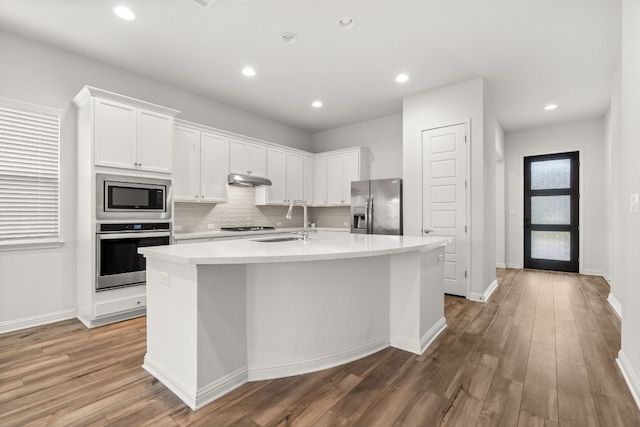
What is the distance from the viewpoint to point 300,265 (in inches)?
83.6

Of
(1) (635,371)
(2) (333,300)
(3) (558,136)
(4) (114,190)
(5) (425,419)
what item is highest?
(3) (558,136)

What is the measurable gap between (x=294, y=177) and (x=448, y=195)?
2.81 m

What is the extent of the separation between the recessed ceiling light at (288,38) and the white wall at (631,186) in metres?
2.62

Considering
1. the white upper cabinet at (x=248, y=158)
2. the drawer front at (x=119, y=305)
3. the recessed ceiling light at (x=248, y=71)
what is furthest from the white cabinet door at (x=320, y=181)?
the drawer front at (x=119, y=305)

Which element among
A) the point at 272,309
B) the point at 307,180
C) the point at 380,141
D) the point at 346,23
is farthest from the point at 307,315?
the point at 380,141

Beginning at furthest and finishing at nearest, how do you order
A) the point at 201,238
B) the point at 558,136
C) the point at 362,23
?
the point at 558,136 < the point at 201,238 < the point at 362,23

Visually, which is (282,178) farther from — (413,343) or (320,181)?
(413,343)

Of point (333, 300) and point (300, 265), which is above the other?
point (300, 265)

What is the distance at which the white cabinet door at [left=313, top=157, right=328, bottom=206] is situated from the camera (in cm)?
612

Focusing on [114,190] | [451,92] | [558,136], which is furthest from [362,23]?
[558,136]

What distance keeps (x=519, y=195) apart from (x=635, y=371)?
5.18 metres

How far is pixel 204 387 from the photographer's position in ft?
5.91

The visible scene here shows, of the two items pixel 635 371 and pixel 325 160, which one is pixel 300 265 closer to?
pixel 635 371

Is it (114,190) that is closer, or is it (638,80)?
(638,80)
